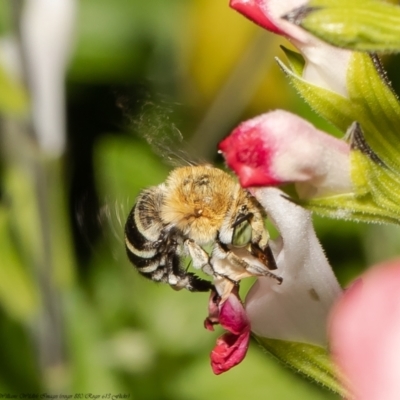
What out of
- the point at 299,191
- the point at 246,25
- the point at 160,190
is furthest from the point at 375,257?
the point at 299,191

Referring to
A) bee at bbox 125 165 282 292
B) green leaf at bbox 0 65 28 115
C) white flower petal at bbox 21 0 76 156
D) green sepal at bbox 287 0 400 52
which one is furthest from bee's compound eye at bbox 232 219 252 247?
white flower petal at bbox 21 0 76 156

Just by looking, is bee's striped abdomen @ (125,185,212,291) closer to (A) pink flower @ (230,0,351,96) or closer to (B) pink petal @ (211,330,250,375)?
(B) pink petal @ (211,330,250,375)

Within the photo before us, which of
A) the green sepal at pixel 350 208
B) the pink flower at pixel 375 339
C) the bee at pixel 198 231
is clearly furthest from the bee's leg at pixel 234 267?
the pink flower at pixel 375 339

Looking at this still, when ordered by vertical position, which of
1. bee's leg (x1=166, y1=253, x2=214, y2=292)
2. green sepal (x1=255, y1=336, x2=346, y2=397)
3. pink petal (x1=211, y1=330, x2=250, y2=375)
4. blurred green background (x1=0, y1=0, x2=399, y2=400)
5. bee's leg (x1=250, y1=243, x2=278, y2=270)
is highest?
bee's leg (x1=250, y1=243, x2=278, y2=270)

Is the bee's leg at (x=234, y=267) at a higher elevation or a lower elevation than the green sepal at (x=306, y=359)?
higher

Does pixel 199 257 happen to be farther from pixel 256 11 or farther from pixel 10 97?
pixel 10 97

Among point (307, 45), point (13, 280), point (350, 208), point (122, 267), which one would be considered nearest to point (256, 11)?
point (307, 45)

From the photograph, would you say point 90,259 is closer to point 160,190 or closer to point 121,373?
point 121,373

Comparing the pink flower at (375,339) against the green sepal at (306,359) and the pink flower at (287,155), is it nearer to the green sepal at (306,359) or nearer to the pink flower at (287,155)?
the pink flower at (287,155)
